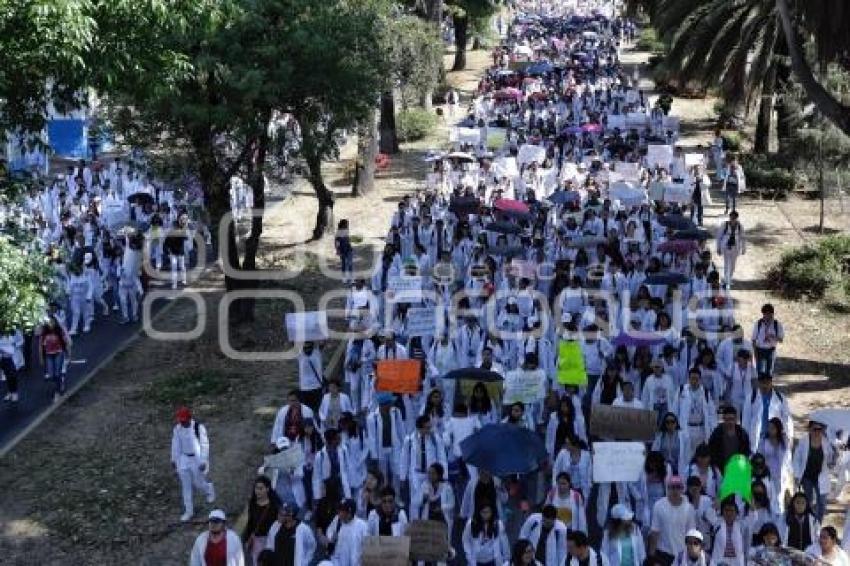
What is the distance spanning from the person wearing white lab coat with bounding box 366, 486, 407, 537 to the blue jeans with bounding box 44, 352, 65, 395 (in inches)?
301

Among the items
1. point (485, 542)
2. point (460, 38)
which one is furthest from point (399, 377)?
point (460, 38)

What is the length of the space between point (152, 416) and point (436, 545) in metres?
7.10

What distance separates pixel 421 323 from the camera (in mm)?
13805

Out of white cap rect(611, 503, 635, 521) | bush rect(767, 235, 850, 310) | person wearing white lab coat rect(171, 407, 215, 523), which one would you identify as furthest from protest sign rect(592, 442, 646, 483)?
bush rect(767, 235, 850, 310)

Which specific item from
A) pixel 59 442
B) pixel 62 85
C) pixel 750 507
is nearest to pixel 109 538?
pixel 59 442

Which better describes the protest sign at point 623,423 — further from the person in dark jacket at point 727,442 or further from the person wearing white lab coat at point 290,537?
the person wearing white lab coat at point 290,537

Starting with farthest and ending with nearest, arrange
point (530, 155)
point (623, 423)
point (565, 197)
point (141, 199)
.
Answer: point (530, 155) < point (141, 199) < point (565, 197) < point (623, 423)

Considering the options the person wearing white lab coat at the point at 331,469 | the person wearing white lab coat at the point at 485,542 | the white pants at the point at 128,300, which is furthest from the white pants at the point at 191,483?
the white pants at the point at 128,300

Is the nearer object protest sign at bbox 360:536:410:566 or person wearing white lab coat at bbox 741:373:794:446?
protest sign at bbox 360:536:410:566

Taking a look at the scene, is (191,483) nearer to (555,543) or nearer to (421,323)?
(421,323)

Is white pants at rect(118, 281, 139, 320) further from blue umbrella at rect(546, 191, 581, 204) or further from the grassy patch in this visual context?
blue umbrella at rect(546, 191, 581, 204)

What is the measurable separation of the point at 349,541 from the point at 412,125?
2941 centimetres

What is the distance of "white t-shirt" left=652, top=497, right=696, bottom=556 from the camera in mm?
9375

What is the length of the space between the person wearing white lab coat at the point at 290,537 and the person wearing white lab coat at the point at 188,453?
271cm
